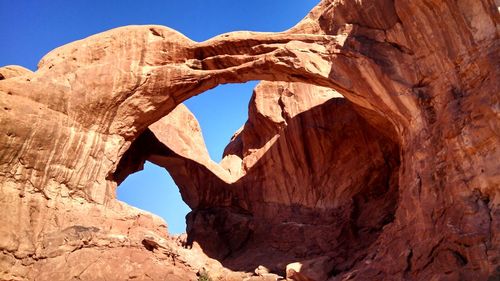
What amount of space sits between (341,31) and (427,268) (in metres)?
9.18

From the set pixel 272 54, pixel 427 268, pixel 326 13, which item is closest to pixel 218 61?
pixel 272 54

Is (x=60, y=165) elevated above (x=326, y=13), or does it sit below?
below

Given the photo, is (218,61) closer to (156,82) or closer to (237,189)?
(156,82)

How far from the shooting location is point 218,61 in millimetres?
18281

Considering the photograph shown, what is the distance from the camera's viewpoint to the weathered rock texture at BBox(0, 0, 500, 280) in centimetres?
1259

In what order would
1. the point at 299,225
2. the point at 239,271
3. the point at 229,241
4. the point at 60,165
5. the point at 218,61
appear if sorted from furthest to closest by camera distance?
the point at 229,241 < the point at 299,225 < the point at 239,271 < the point at 218,61 < the point at 60,165

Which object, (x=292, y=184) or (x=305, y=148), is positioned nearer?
(x=305, y=148)

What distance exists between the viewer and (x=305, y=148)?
Answer: 2309cm

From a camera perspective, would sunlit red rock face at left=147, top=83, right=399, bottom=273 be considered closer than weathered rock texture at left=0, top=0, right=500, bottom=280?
No

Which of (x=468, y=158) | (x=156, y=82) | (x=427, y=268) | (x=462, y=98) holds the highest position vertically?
(x=156, y=82)

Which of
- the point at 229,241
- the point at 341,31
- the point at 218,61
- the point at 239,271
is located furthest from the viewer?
the point at 229,241

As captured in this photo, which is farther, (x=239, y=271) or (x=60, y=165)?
(x=239, y=271)

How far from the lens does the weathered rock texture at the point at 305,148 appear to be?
12594 millimetres

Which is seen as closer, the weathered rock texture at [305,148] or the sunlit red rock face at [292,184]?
the weathered rock texture at [305,148]
